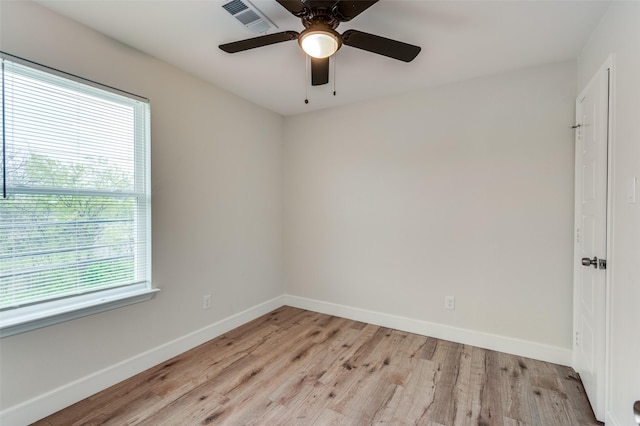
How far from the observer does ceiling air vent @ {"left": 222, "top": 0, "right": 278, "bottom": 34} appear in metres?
1.64

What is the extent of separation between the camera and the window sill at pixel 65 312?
1610 mm

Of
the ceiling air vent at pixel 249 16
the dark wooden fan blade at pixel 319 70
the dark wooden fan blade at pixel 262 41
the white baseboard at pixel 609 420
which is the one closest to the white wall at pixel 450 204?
the white baseboard at pixel 609 420

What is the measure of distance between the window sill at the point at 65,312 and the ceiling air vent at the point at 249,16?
2.08 m

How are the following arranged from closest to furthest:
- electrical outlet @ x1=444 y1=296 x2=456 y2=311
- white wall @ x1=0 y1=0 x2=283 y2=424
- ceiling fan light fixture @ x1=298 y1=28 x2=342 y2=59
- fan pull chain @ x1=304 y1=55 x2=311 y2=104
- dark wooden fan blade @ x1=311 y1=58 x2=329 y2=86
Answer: ceiling fan light fixture @ x1=298 y1=28 x2=342 y2=59
white wall @ x1=0 y1=0 x2=283 y2=424
dark wooden fan blade @ x1=311 y1=58 x2=329 y2=86
fan pull chain @ x1=304 y1=55 x2=311 y2=104
electrical outlet @ x1=444 y1=296 x2=456 y2=311

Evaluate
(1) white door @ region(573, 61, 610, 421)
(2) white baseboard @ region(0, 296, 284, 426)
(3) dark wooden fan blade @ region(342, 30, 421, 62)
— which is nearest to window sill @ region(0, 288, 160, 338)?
(2) white baseboard @ region(0, 296, 284, 426)

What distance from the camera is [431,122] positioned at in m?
2.83

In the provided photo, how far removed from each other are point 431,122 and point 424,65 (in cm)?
61

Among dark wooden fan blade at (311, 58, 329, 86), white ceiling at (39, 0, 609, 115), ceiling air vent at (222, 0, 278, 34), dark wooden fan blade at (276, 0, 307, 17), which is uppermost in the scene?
white ceiling at (39, 0, 609, 115)

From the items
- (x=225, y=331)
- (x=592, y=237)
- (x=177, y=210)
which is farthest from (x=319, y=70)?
(x=225, y=331)

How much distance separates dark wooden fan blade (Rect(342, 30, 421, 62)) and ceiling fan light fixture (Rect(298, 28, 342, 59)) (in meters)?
0.07

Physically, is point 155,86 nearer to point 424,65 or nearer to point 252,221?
point 252,221

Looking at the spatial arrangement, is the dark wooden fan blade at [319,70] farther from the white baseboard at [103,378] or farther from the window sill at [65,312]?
the white baseboard at [103,378]

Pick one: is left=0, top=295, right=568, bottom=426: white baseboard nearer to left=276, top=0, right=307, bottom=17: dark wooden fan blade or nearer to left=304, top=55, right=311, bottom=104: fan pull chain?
left=304, top=55, right=311, bottom=104: fan pull chain

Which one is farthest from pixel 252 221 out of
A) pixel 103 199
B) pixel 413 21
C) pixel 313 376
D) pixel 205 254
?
pixel 413 21
